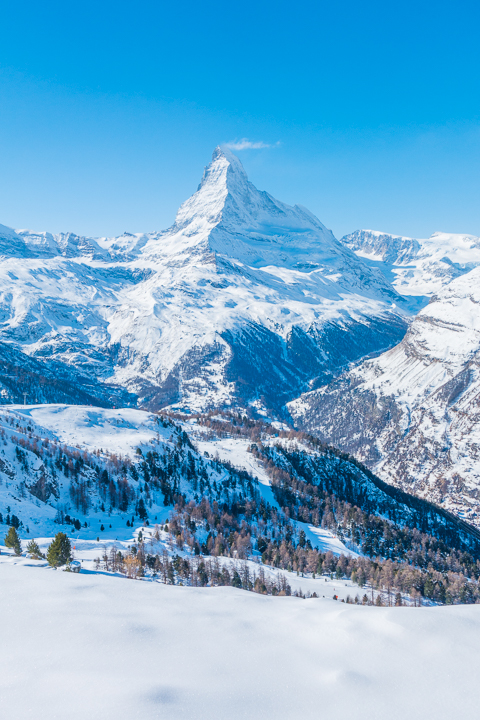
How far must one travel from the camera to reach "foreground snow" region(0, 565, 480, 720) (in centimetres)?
2272

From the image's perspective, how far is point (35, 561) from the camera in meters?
72.1

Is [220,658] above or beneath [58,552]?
above

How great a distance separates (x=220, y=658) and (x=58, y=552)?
54.7 metres

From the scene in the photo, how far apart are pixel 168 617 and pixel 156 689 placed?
13220mm

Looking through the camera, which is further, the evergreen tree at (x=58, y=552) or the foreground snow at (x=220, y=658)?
the evergreen tree at (x=58, y=552)

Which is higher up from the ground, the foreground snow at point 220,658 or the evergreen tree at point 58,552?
the foreground snow at point 220,658

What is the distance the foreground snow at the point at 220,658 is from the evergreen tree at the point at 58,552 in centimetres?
3255

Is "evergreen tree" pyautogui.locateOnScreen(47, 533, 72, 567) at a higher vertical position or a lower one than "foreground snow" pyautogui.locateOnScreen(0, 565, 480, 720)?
lower

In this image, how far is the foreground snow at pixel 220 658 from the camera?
894 inches

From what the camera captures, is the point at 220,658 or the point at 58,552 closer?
the point at 220,658

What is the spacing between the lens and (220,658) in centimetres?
2889

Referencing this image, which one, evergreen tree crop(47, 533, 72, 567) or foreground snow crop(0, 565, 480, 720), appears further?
evergreen tree crop(47, 533, 72, 567)

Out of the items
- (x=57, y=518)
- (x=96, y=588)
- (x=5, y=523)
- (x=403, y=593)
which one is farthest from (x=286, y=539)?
(x=96, y=588)

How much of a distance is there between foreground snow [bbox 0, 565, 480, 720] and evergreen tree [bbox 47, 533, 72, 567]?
1281 inches
